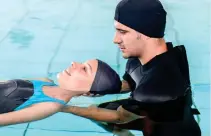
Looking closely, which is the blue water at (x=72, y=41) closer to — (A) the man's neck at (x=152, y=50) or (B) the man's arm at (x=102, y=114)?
(B) the man's arm at (x=102, y=114)

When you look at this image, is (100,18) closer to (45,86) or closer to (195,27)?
(195,27)

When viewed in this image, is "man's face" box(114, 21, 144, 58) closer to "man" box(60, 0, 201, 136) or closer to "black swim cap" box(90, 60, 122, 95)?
"man" box(60, 0, 201, 136)

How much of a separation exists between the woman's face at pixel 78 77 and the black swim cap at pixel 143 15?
363 millimetres

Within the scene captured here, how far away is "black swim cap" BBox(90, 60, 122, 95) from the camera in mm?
3166

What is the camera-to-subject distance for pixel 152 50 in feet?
10.3

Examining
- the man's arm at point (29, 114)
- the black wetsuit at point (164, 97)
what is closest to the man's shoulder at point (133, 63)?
the black wetsuit at point (164, 97)

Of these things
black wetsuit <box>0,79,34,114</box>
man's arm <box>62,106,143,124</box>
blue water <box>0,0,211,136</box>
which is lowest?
blue water <box>0,0,211,136</box>

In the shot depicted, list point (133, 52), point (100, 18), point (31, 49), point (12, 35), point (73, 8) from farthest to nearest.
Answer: point (73, 8) < point (100, 18) < point (12, 35) < point (31, 49) < point (133, 52)

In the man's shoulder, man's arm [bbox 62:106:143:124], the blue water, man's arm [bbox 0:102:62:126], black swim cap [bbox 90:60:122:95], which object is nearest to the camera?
man's arm [bbox 0:102:62:126]

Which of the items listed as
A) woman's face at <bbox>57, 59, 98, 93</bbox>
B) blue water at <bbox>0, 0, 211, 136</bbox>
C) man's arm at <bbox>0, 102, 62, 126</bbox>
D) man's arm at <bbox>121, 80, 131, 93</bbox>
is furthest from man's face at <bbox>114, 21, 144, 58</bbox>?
blue water at <bbox>0, 0, 211, 136</bbox>

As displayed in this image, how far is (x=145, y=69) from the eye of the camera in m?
3.13

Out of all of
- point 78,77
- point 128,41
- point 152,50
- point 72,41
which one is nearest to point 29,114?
point 78,77

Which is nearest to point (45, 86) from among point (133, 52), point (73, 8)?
point (133, 52)

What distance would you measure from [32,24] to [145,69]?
424 cm
